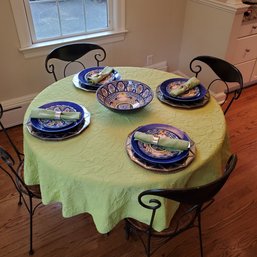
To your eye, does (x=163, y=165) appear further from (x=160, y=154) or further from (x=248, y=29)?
(x=248, y=29)

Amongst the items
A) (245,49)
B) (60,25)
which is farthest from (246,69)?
(60,25)

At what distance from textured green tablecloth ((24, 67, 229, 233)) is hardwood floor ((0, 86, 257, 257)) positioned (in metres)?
0.51

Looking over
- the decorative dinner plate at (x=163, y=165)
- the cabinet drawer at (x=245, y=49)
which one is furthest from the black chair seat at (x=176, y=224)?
the cabinet drawer at (x=245, y=49)

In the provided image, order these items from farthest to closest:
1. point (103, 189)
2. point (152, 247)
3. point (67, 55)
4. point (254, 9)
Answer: point (254, 9) < point (67, 55) < point (152, 247) < point (103, 189)

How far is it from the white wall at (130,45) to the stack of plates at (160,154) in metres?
1.47

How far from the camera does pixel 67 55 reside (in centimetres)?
201

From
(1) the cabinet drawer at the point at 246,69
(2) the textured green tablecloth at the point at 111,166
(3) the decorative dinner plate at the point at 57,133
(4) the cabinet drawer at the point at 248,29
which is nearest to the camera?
Result: (2) the textured green tablecloth at the point at 111,166

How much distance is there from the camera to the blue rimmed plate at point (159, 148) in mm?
1148

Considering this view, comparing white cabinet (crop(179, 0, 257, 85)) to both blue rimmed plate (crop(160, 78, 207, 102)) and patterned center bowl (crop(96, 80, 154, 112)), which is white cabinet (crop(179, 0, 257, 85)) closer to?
blue rimmed plate (crop(160, 78, 207, 102))

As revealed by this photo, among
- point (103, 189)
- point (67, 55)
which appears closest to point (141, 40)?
point (67, 55)

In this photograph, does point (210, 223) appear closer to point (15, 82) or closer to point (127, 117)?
point (127, 117)

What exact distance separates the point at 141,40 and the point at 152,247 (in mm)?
1947

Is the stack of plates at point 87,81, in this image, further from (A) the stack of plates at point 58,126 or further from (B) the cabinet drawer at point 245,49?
(B) the cabinet drawer at point 245,49

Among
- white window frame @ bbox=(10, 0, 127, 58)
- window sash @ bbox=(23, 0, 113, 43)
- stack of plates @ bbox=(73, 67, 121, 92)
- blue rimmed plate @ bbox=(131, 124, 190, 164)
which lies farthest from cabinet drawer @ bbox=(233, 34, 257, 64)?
blue rimmed plate @ bbox=(131, 124, 190, 164)
